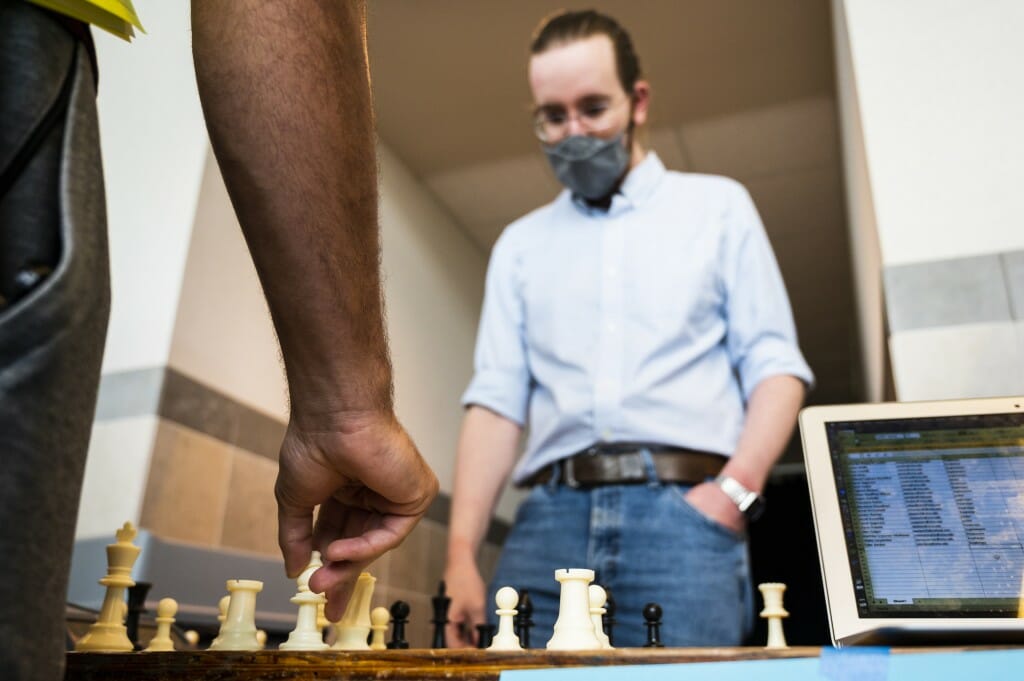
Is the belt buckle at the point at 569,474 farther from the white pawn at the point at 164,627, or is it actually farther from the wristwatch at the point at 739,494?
the white pawn at the point at 164,627

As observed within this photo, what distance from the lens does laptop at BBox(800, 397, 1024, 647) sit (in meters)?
0.67

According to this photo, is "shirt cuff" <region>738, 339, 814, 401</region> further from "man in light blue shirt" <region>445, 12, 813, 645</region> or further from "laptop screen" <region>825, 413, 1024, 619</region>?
"laptop screen" <region>825, 413, 1024, 619</region>

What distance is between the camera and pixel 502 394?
1633 millimetres

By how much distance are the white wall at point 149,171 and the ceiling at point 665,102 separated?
0.57 meters

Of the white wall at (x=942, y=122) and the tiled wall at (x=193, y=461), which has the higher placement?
the white wall at (x=942, y=122)

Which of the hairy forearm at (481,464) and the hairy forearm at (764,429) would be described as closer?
the hairy forearm at (764,429)

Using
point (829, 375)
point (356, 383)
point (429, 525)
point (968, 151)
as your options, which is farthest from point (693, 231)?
point (829, 375)

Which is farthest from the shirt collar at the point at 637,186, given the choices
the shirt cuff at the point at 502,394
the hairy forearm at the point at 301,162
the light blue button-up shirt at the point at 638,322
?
the hairy forearm at the point at 301,162

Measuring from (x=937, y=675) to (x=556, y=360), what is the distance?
3.78 feet

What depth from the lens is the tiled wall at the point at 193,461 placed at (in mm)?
1736

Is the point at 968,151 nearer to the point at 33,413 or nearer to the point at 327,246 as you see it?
the point at 327,246

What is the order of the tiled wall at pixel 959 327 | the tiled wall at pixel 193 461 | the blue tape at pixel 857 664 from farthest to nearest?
the tiled wall at pixel 193 461 < the tiled wall at pixel 959 327 < the blue tape at pixel 857 664

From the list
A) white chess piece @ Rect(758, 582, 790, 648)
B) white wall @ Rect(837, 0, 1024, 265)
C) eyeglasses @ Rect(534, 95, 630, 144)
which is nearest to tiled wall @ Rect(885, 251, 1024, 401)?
white wall @ Rect(837, 0, 1024, 265)

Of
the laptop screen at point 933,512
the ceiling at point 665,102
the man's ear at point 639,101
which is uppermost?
the ceiling at point 665,102
